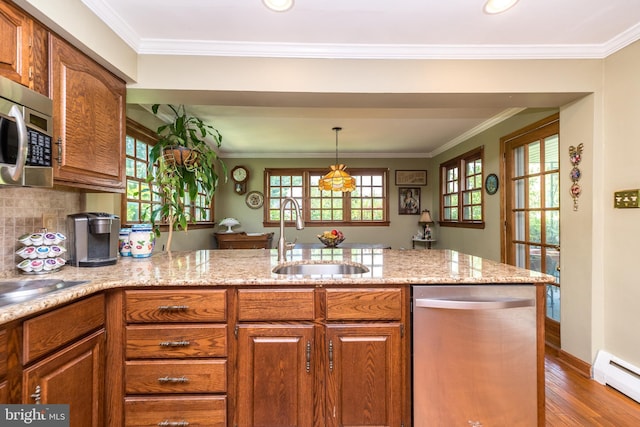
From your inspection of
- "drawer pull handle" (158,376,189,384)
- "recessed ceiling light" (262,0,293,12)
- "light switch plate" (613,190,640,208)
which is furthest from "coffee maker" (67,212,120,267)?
"light switch plate" (613,190,640,208)

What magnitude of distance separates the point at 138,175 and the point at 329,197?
11.3 ft

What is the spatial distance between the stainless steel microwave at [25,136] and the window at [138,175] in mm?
1490

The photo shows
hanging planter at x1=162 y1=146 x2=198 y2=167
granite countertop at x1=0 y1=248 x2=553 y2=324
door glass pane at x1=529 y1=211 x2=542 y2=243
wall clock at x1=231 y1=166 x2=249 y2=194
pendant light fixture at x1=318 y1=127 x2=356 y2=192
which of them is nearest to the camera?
granite countertop at x1=0 y1=248 x2=553 y2=324

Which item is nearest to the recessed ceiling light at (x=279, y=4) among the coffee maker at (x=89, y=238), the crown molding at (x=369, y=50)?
the crown molding at (x=369, y=50)

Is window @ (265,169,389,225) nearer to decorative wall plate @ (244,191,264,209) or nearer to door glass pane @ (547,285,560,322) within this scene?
decorative wall plate @ (244,191,264,209)

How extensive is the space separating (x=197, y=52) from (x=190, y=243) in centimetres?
279

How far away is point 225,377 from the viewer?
144 centimetres

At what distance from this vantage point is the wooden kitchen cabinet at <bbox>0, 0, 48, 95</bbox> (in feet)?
4.12

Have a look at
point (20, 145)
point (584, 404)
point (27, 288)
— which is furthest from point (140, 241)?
point (584, 404)

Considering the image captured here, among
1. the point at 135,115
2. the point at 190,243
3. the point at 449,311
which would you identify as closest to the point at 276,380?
the point at 449,311

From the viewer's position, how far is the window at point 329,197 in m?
5.85

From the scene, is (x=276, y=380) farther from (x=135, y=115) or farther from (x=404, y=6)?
(x=135, y=115)

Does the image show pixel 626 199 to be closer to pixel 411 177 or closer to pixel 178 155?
pixel 178 155

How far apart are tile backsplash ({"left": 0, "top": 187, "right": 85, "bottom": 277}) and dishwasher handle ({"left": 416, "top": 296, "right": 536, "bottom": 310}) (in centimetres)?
202
